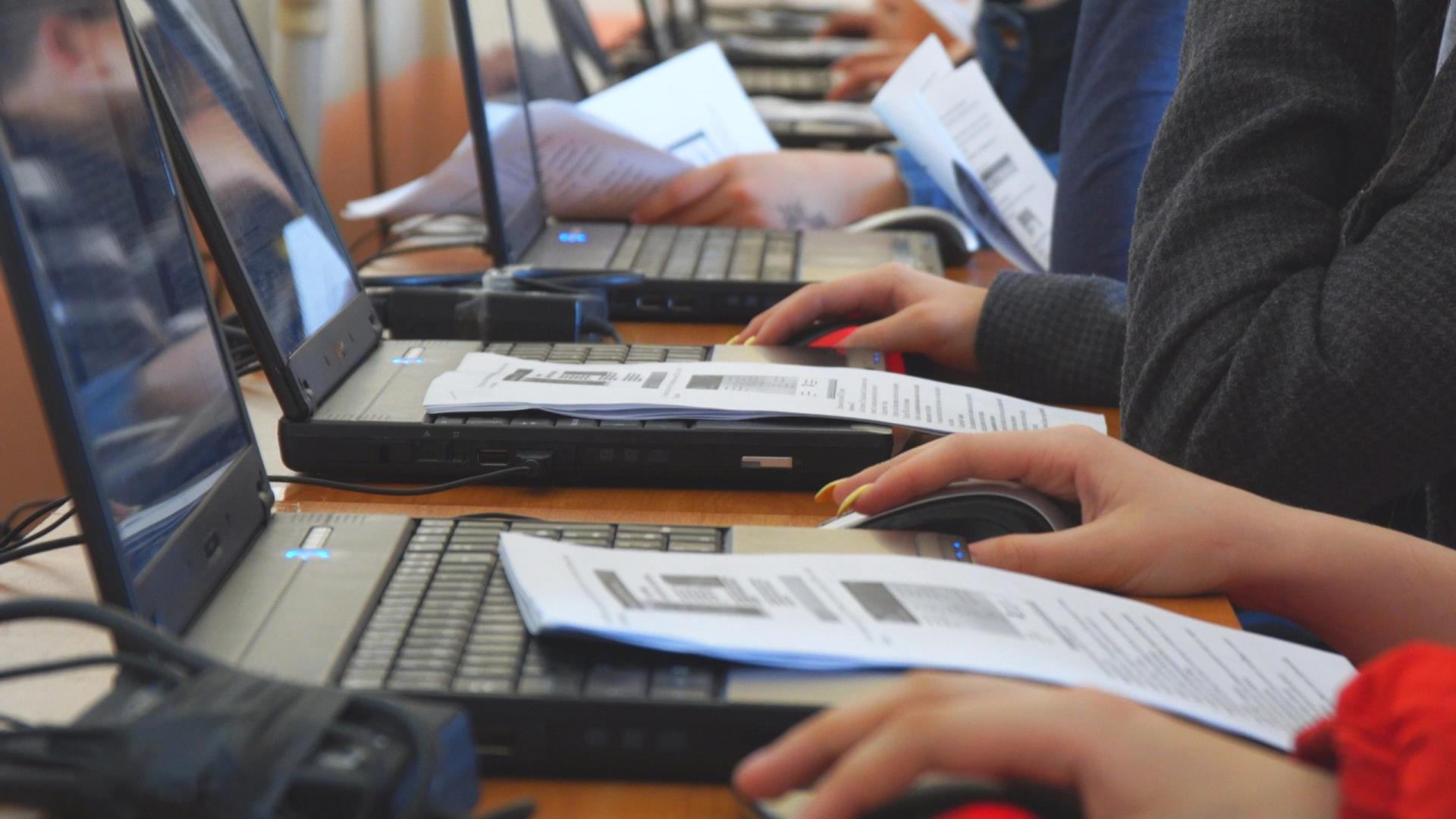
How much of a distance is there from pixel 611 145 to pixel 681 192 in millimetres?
97

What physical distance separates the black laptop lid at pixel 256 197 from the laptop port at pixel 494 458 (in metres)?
0.12

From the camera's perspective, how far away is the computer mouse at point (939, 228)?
1536 mm

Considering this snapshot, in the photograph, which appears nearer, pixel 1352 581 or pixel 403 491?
pixel 1352 581

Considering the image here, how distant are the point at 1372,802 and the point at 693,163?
4.53 ft

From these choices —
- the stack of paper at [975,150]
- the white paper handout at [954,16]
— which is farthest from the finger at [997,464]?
the white paper handout at [954,16]

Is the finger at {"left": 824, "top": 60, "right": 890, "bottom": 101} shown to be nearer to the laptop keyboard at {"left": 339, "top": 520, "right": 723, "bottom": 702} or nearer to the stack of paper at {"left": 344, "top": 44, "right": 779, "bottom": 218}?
the stack of paper at {"left": 344, "top": 44, "right": 779, "bottom": 218}

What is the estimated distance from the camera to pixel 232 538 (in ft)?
2.12

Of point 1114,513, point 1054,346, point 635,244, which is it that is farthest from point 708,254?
point 1114,513

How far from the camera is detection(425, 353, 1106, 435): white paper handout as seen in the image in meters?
0.85

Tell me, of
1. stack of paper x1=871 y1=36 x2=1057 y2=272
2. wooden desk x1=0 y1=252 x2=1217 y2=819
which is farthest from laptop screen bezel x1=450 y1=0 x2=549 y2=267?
stack of paper x1=871 y1=36 x2=1057 y2=272

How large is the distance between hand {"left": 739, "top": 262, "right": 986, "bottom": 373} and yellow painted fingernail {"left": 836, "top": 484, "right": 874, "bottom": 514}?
1.12ft

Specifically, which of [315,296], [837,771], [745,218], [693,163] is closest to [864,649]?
[837,771]

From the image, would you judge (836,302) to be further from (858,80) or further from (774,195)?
(858,80)

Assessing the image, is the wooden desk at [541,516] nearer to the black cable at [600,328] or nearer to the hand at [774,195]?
the black cable at [600,328]
